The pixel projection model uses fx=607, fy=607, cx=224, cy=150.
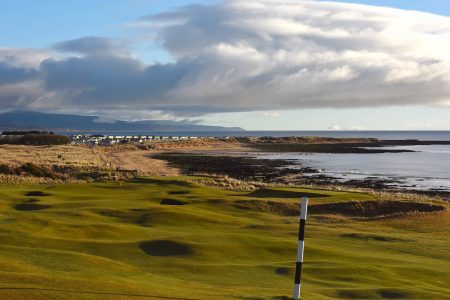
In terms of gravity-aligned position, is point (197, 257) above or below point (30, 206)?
above

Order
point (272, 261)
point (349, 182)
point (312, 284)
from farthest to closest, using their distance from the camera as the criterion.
→ point (349, 182)
point (272, 261)
point (312, 284)

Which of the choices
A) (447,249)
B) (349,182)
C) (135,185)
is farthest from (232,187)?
(447,249)

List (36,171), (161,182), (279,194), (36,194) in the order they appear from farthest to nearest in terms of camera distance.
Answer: (36,171) < (161,182) < (279,194) < (36,194)

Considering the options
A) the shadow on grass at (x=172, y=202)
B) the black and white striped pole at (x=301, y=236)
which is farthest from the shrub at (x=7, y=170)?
the black and white striped pole at (x=301, y=236)

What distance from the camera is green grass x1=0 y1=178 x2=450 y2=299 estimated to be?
1098 centimetres

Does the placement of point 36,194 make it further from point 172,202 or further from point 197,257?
point 197,257

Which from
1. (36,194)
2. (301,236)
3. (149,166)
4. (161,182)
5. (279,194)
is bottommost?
(149,166)

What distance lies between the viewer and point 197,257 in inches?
629

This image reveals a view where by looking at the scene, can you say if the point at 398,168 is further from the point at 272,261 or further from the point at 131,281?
the point at 131,281

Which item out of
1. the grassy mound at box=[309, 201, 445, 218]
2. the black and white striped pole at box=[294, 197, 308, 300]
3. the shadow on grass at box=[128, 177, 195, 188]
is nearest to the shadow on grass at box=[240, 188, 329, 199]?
the grassy mound at box=[309, 201, 445, 218]

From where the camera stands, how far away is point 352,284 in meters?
13.5

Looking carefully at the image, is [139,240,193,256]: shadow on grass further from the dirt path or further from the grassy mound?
the dirt path

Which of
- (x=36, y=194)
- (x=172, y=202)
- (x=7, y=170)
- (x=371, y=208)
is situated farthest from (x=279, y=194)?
(x=7, y=170)

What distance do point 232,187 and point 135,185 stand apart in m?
10.1
